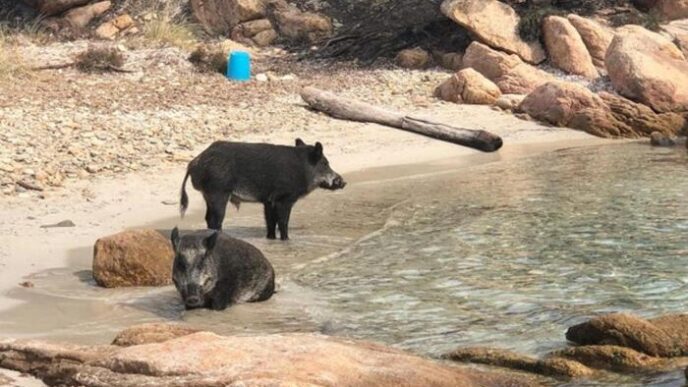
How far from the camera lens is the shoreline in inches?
433

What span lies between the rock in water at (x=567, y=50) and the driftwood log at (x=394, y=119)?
4.46m

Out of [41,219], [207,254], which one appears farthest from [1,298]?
[41,219]

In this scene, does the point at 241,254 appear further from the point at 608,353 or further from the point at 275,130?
the point at 275,130

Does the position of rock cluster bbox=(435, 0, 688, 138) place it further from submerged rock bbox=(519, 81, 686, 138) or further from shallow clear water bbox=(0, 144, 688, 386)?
shallow clear water bbox=(0, 144, 688, 386)

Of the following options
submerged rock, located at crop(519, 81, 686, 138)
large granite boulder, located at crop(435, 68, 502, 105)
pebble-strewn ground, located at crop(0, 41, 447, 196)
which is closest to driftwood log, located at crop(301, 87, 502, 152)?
pebble-strewn ground, located at crop(0, 41, 447, 196)

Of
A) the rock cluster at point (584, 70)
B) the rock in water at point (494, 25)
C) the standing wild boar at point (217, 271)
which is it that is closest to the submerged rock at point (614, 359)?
the standing wild boar at point (217, 271)

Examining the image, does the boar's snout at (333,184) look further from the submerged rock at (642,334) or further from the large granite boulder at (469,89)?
the large granite boulder at (469,89)

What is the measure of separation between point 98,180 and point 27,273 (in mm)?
3859

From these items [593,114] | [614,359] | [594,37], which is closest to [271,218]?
[614,359]

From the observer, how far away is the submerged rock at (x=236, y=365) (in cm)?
641

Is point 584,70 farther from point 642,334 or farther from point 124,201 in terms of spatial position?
point 642,334

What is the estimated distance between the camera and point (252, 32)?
938 inches

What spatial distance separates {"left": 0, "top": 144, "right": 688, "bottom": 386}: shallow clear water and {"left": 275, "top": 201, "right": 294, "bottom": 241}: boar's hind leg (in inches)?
6.7

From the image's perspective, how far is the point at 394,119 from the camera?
1839 cm
